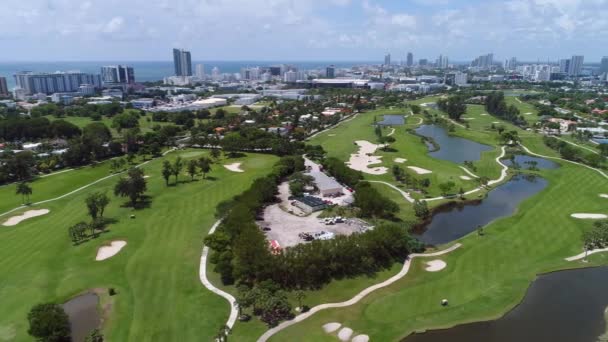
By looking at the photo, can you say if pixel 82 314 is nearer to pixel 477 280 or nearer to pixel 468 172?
pixel 477 280

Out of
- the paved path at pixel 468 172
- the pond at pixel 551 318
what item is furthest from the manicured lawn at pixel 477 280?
the paved path at pixel 468 172

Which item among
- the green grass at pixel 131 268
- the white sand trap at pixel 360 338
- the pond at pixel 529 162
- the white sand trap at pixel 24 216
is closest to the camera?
the white sand trap at pixel 360 338

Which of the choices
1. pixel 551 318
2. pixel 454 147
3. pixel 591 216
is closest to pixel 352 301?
pixel 551 318

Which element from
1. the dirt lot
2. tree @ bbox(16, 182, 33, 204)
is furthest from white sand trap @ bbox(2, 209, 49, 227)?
the dirt lot

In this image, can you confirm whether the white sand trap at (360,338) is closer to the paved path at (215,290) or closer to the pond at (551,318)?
the pond at (551,318)

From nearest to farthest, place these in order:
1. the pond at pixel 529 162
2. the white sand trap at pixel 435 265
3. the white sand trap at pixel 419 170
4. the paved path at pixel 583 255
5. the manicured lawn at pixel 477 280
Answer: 1. the manicured lawn at pixel 477 280
2. the white sand trap at pixel 435 265
3. the paved path at pixel 583 255
4. the white sand trap at pixel 419 170
5. the pond at pixel 529 162
